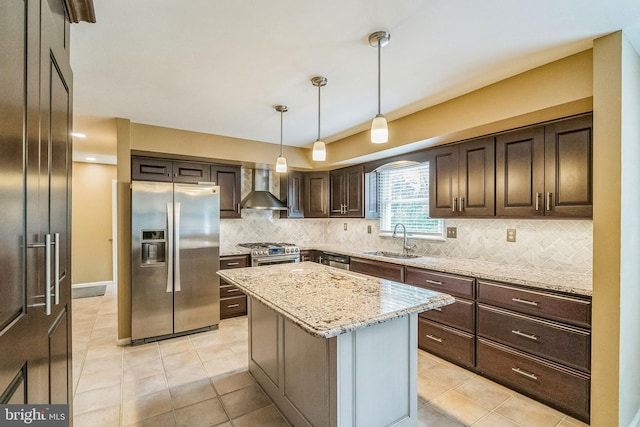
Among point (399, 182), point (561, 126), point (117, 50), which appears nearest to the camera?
point (117, 50)

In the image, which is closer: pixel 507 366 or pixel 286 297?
pixel 286 297

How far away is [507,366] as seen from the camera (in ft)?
8.02

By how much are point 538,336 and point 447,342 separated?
0.81m

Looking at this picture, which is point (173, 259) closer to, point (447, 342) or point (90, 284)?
point (447, 342)

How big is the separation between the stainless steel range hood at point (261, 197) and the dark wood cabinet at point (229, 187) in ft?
0.50

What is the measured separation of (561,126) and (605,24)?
797mm

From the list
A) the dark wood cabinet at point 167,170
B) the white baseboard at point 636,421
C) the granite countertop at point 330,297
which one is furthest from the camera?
the dark wood cabinet at point 167,170

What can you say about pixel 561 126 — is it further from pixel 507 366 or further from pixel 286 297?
pixel 286 297

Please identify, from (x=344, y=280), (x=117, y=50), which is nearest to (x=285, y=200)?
(x=344, y=280)

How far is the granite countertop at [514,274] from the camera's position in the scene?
7.05 feet

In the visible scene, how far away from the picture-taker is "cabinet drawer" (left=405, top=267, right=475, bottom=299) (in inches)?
106

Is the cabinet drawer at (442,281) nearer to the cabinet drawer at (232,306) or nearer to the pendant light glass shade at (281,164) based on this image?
the pendant light glass shade at (281,164)

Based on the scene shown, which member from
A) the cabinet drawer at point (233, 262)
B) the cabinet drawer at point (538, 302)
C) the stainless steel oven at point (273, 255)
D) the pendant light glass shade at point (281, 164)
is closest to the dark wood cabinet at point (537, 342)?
the cabinet drawer at point (538, 302)

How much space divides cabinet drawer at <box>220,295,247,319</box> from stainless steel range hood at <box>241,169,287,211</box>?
1317 millimetres
